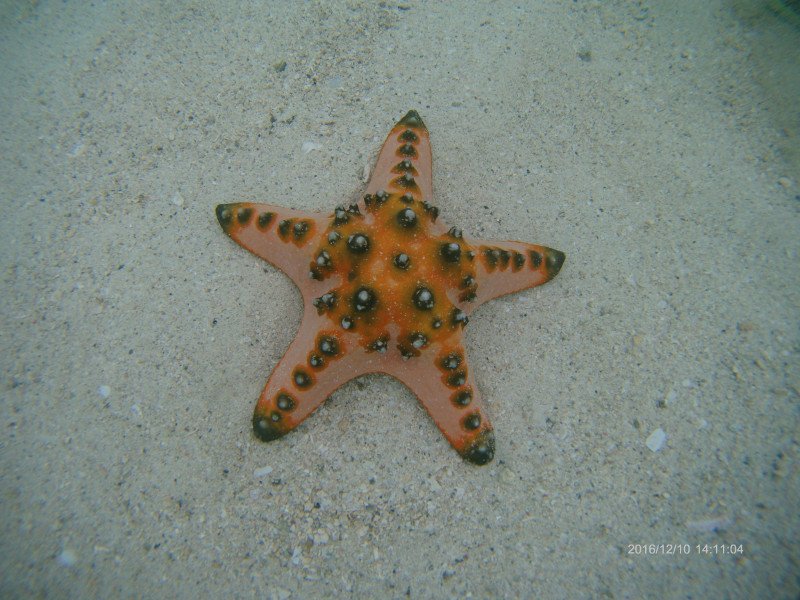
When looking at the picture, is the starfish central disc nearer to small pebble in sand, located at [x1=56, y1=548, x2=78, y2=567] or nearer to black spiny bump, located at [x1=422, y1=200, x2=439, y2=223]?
black spiny bump, located at [x1=422, y1=200, x2=439, y2=223]

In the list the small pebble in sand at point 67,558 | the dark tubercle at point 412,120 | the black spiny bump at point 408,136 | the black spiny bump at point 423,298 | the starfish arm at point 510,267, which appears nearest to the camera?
the black spiny bump at point 423,298

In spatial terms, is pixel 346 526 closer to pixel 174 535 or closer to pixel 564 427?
pixel 174 535

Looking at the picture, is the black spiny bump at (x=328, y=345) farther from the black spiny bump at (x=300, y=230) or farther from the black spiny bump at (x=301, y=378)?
the black spiny bump at (x=300, y=230)

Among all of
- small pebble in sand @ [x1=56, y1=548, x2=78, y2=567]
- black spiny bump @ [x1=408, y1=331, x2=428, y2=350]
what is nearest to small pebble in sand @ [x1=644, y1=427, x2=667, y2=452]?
black spiny bump @ [x1=408, y1=331, x2=428, y2=350]

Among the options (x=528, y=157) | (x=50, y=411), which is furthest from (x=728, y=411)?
(x=50, y=411)

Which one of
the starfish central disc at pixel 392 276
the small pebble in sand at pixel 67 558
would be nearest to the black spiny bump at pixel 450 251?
the starfish central disc at pixel 392 276

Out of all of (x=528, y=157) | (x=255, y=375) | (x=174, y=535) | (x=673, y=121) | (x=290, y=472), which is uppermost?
(x=673, y=121)

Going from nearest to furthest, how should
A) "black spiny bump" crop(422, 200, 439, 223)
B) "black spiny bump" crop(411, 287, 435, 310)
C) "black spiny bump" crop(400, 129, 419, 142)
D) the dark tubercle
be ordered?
"black spiny bump" crop(411, 287, 435, 310), "black spiny bump" crop(422, 200, 439, 223), "black spiny bump" crop(400, 129, 419, 142), the dark tubercle
